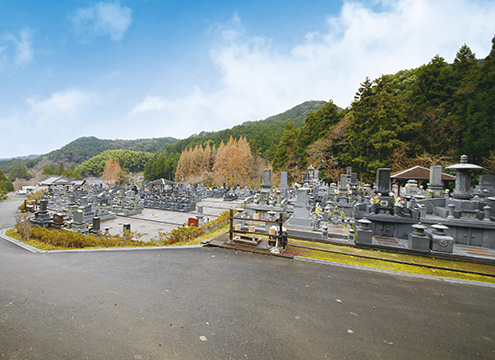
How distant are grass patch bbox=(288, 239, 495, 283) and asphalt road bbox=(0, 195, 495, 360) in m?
0.58

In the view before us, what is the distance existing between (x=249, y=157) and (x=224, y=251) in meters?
32.2

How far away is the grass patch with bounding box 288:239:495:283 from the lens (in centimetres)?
588

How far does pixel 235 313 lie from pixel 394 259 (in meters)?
5.49

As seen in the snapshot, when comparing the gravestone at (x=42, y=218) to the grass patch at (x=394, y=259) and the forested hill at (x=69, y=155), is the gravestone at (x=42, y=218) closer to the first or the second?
the grass patch at (x=394, y=259)

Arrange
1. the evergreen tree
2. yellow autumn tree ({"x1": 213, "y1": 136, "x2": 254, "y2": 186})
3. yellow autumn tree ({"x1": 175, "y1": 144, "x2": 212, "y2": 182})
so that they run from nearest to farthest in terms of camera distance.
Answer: the evergreen tree → yellow autumn tree ({"x1": 213, "y1": 136, "x2": 254, "y2": 186}) → yellow autumn tree ({"x1": 175, "y1": 144, "x2": 212, "y2": 182})

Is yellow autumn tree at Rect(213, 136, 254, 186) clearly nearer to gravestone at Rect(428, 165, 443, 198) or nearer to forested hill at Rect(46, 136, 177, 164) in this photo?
gravestone at Rect(428, 165, 443, 198)

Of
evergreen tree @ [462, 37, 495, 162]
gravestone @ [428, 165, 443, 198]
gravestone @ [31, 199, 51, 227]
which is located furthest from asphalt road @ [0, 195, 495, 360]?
evergreen tree @ [462, 37, 495, 162]

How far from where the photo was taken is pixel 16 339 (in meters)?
3.22

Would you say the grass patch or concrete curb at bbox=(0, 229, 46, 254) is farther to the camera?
concrete curb at bbox=(0, 229, 46, 254)

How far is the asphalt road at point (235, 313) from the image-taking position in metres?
3.14

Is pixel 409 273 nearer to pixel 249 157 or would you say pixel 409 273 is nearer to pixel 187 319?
pixel 187 319

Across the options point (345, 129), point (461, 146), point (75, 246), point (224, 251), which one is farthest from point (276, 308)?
point (345, 129)

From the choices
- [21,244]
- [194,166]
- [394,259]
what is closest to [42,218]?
[21,244]

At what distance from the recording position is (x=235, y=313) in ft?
13.0
